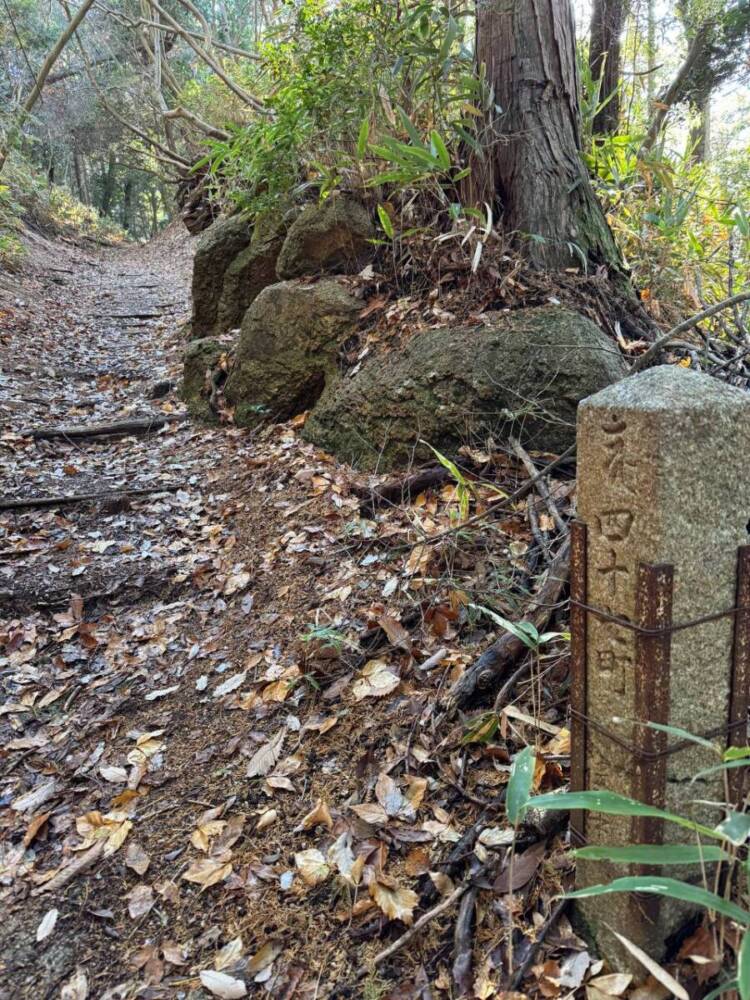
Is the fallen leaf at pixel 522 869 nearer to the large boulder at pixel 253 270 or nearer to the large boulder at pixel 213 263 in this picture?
the large boulder at pixel 253 270

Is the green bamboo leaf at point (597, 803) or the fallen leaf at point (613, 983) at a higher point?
the green bamboo leaf at point (597, 803)

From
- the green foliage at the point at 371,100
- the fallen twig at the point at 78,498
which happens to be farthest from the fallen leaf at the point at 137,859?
the green foliage at the point at 371,100

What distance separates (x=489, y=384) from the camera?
342 cm

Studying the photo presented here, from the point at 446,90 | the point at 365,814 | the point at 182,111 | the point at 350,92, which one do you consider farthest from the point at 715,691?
the point at 182,111

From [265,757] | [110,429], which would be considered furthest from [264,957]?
[110,429]

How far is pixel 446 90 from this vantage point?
424 cm

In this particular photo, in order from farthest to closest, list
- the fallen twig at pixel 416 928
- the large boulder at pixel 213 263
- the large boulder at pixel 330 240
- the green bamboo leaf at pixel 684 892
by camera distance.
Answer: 1. the large boulder at pixel 213 263
2. the large boulder at pixel 330 240
3. the fallen twig at pixel 416 928
4. the green bamboo leaf at pixel 684 892

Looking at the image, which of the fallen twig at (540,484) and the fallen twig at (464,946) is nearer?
the fallen twig at (464,946)

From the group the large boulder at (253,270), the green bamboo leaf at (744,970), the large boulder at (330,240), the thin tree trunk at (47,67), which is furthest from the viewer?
the thin tree trunk at (47,67)

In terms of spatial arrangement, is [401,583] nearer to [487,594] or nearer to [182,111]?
[487,594]

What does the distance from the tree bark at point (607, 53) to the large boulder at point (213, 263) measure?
3.52 metres

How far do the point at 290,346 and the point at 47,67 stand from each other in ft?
20.0

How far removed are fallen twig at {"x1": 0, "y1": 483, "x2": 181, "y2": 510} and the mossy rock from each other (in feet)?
4.14

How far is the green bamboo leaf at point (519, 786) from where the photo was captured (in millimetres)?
1365
